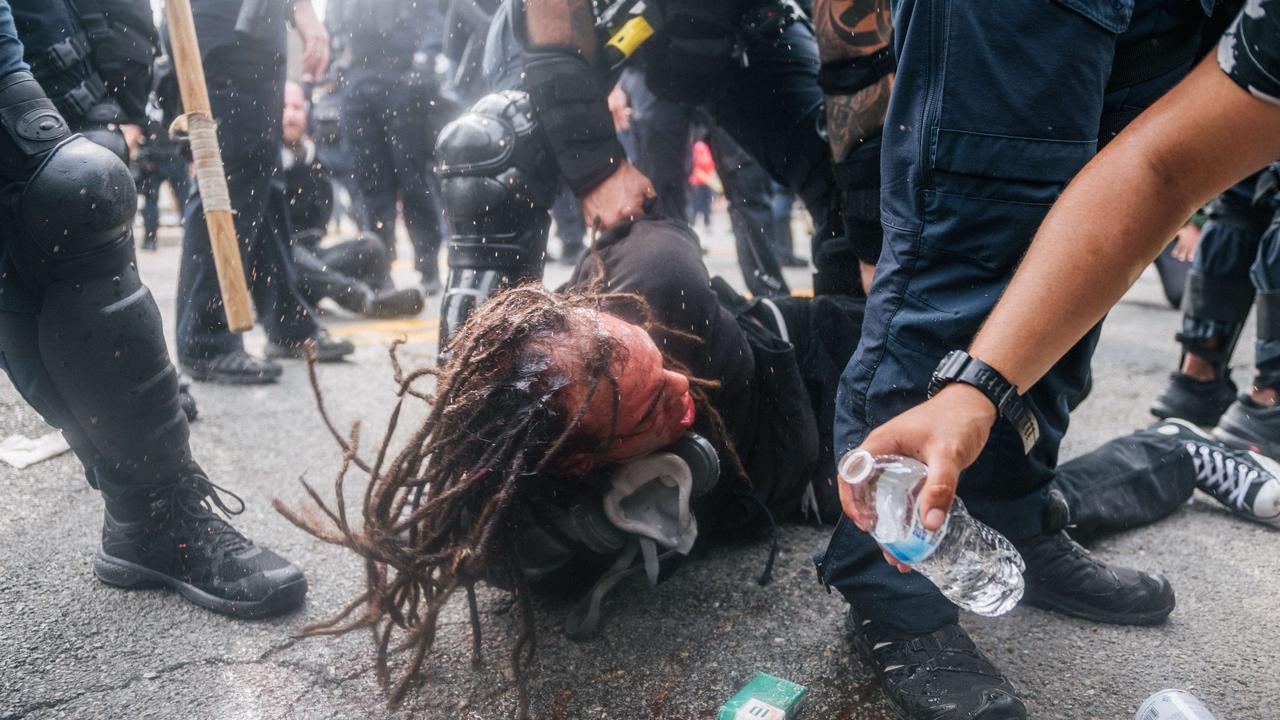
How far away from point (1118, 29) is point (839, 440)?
27.8 inches

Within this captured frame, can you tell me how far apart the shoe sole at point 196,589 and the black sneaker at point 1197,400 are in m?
2.56

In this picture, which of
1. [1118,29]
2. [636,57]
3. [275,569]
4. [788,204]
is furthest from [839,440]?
[788,204]

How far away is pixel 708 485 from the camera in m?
1.49

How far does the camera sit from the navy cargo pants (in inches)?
47.9

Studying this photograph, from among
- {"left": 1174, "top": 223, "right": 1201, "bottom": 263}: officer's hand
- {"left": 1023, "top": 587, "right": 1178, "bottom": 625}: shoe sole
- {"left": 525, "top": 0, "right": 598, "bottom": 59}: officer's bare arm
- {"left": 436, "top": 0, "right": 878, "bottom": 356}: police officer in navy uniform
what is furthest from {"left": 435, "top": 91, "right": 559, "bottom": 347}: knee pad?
{"left": 1174, "top": 223, "right": 1201, "bottom": 263}: officer's hand

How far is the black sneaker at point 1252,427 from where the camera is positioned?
2.35m

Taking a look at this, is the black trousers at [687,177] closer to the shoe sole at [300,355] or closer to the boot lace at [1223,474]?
the shoe sole at [300,355]

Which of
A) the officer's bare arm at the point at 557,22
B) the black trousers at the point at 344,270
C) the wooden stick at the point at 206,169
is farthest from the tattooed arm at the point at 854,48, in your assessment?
the black trousers at the point at 344,270

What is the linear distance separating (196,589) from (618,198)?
1.24m

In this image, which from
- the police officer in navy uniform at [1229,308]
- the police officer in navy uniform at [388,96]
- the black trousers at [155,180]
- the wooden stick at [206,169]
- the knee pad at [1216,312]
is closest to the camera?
the wooden stick at [206,169]

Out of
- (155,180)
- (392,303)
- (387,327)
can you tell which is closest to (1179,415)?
(387,327)

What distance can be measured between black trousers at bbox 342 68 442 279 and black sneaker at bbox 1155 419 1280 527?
4391 mm

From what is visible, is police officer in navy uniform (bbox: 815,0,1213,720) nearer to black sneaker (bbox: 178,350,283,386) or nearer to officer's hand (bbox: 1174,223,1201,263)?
black sneaker (bbox: 178,350,283,386)

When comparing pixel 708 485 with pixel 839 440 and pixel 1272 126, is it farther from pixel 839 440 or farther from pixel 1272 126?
pixel 1272 126
